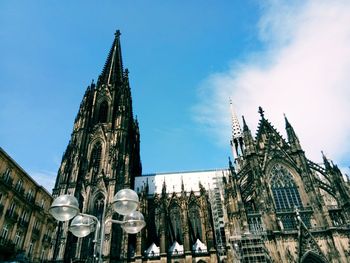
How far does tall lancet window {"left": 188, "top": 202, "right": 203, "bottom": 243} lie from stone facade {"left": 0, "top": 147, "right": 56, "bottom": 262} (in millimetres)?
16314

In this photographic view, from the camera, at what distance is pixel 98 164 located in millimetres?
36625

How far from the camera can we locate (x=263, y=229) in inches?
1018

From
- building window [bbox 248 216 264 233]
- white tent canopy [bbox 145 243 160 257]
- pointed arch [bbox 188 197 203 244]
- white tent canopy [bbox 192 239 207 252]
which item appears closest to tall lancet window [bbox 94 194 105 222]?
white tent canopy [bbox 145 243 160 257]

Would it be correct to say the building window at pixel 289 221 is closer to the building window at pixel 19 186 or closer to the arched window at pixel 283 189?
the arched window at pixel 283 189

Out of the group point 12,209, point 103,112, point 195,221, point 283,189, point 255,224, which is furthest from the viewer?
point 103,112

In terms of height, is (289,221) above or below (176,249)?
above

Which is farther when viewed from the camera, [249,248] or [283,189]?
[283,189]

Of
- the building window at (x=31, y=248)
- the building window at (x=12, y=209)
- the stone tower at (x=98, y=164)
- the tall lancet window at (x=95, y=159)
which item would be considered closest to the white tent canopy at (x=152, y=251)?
the stone tower at (x=98, y=164)

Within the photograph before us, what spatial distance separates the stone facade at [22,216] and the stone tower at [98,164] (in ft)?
9.87

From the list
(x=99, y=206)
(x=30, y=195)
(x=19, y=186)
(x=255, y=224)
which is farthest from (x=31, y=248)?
(x=255, y=224)

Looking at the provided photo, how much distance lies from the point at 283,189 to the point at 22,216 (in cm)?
2603

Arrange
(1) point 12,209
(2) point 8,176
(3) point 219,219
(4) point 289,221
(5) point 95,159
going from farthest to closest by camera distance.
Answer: (5) point 95,159
(3) point 219,219
(4) point 289,221
(2) point 8,176
(1) point 12,209

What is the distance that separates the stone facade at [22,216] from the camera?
2180cm

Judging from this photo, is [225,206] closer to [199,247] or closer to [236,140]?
[199,247]
